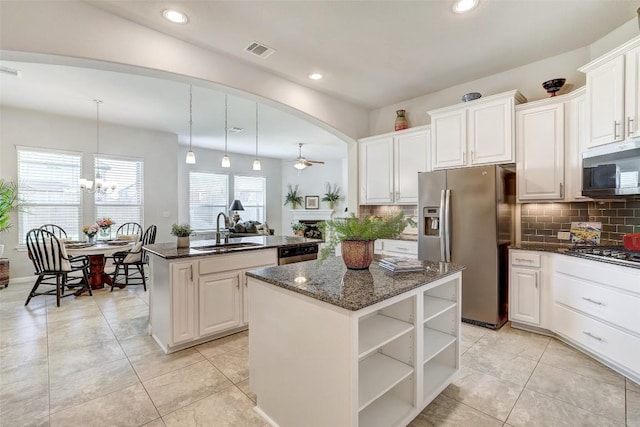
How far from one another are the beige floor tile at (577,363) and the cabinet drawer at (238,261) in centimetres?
265

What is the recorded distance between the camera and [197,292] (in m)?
2.73

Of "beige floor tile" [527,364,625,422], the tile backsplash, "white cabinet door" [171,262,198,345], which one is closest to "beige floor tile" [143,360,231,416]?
"white cabinet door" [171,262,198,345]

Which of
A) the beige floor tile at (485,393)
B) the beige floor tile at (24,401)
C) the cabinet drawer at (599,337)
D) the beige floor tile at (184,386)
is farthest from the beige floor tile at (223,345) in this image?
the cabinet drawer at (599,337)

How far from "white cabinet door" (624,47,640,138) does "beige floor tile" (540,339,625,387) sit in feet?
6.04

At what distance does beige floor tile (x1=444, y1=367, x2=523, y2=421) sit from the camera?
192 cm

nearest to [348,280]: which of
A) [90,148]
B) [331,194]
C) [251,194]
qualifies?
[90,148]

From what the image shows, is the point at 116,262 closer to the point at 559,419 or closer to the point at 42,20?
the point at 42,20

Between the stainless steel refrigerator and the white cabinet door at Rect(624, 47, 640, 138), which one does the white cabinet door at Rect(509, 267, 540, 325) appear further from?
the white cabinet door at Rect(624, 47, 640, 138)

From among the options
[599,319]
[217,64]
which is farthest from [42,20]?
[599,319]

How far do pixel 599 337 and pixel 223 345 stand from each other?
127 inches

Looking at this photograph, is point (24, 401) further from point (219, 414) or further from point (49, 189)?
point (49, 189)

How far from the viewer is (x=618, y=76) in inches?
92.8

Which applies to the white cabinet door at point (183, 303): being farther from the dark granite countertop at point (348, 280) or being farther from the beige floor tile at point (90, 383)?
the dark granite countertop at point (348, 280)

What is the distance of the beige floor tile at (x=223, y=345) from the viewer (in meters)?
2.70
